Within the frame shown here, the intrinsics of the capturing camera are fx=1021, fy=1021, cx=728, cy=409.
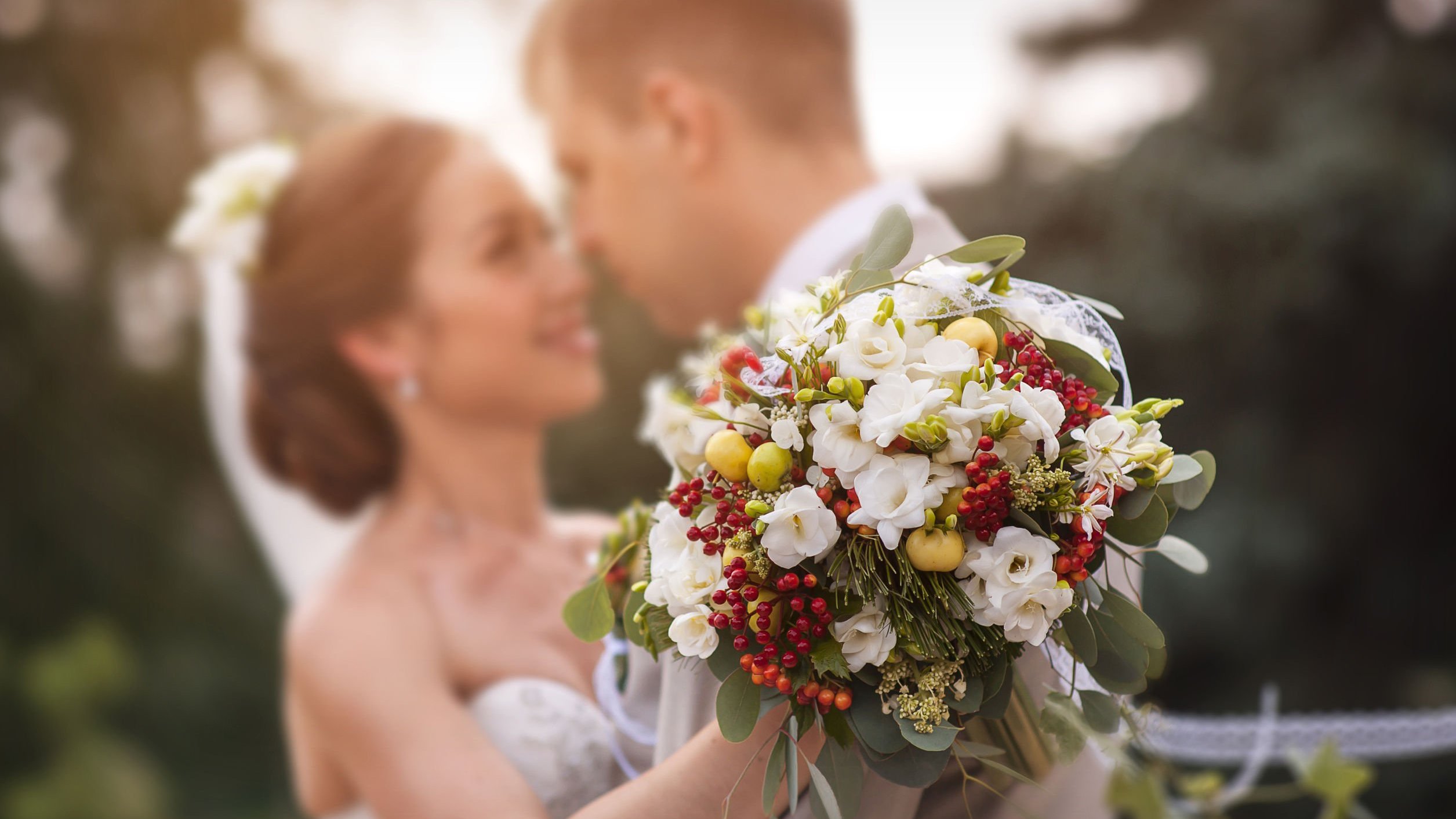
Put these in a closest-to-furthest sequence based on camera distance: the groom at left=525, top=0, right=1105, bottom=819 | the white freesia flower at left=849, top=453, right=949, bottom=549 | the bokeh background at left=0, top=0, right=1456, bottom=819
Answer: the white freesia flower at left=849, top=453, right=949, bottom=549, the groom at left=525, top=0, right=1105, bottom=819, the bokeh background at left=0, top=0, right=1456, bottom=819

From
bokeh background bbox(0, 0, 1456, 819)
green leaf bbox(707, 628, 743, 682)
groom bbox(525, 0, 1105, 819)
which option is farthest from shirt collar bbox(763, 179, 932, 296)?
A: bokeh background bbox(0, 0, 1456, 819)

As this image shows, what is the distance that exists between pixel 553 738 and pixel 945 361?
100cm

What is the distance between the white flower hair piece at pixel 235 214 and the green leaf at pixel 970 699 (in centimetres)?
168

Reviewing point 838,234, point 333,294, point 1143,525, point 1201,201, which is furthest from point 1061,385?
point 1201,201

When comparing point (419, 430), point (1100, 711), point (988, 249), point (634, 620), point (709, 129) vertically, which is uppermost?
point (709, 129)

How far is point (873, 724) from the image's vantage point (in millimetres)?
988

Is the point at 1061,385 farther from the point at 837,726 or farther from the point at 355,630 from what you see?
the point at 355,630

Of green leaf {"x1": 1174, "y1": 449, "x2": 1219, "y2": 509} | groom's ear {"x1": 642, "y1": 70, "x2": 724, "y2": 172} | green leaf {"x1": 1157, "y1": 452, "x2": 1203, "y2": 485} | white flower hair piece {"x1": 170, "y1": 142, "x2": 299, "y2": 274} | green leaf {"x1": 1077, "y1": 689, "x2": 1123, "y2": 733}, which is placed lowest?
green leaf {"x1": 1077, "y1": 689, "x2": 1123, "y2": 733}

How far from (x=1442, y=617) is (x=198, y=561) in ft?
17.6

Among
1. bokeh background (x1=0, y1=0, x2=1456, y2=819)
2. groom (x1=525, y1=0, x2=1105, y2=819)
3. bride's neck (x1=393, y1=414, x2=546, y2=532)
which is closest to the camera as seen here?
groom (x1=525, y1=0, x2=1105, y2=819)

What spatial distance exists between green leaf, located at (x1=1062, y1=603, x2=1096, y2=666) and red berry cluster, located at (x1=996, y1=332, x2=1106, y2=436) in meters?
0.20

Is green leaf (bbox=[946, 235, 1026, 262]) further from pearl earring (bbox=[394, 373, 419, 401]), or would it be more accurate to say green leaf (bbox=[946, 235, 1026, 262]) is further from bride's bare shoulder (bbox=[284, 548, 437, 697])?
A: pearl earring (bbox=[394, 373, 419, 401])

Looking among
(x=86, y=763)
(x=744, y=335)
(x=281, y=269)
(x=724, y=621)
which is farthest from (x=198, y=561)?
(x=724, y=621)

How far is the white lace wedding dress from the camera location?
158 cm
